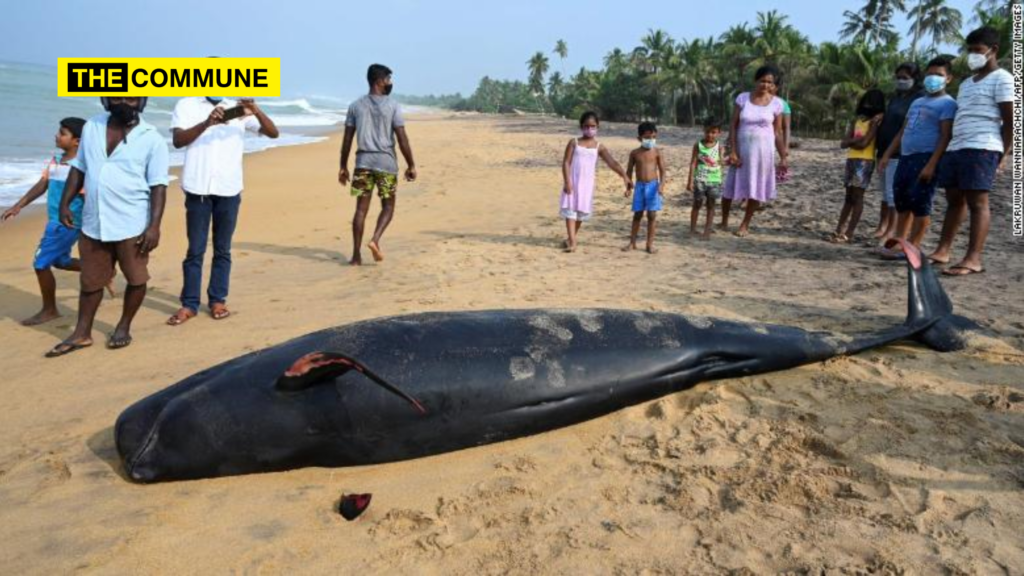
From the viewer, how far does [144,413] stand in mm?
3182

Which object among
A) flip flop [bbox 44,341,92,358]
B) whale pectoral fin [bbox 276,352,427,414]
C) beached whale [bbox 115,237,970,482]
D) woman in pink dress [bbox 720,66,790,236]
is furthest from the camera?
woman in pink dress [bbox 720,66,790,236]

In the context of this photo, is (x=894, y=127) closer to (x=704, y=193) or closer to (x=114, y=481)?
(x=704, y=193)

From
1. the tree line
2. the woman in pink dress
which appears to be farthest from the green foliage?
the woman in pink dress

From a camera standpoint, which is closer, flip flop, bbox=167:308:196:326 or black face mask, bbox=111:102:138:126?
black face mask, bbox=111:102:138:126

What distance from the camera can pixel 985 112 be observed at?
5816 millimetres

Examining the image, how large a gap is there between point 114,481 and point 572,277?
170 inches

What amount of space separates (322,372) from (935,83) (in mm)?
6396

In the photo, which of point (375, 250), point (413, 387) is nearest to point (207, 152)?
point (375, 250)

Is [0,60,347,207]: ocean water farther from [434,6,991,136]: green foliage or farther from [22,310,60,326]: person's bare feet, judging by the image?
[434,6,991,136]: green foliage

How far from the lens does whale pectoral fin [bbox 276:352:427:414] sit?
2.75 m

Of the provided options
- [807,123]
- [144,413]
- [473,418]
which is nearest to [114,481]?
[144,413]

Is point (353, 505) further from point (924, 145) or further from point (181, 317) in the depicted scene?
point (924, 145)

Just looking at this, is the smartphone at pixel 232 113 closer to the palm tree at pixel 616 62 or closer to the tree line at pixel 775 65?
the tree line at pixel 775 65

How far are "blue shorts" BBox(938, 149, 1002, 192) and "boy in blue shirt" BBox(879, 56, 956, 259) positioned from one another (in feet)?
0.60
